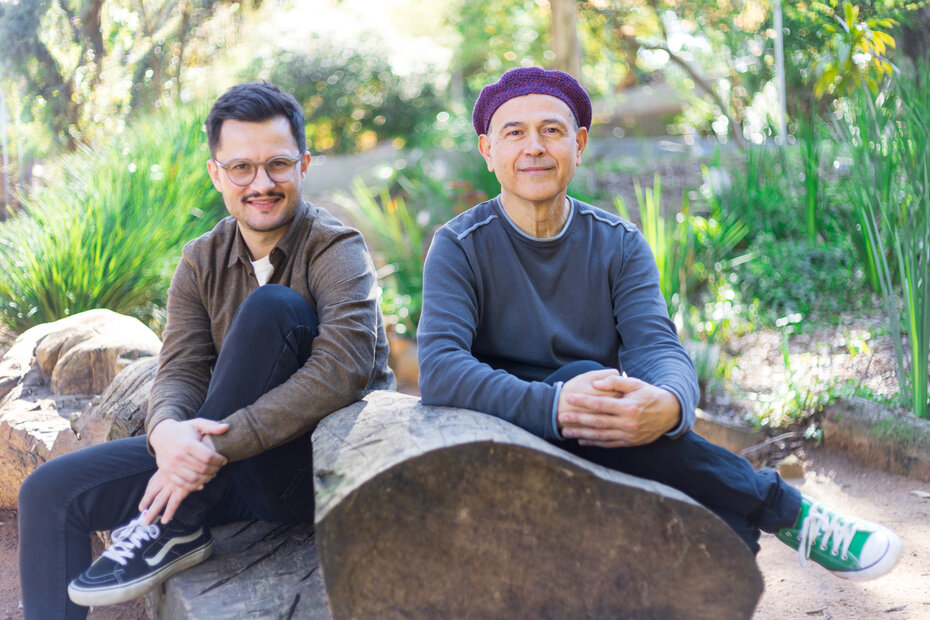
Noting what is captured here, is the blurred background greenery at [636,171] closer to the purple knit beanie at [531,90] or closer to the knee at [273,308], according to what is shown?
the purple knit beanie at [531,90]

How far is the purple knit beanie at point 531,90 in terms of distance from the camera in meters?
1.96

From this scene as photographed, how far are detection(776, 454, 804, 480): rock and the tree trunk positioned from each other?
141 inches

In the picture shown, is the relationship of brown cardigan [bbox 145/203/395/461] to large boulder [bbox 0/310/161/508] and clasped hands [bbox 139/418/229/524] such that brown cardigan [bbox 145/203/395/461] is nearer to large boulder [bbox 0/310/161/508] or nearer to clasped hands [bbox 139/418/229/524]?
clasped hands [bbox 139/418/229/524]

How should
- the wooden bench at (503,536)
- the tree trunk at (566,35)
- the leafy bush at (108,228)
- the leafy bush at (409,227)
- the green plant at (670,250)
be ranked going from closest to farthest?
the wooden bench at (503,536) → the leafy bush at (108,228) → the green plant at (670,250) → the leafy bush at (409,227) → the tree trunk at (566,35)

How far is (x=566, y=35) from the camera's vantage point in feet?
19.4

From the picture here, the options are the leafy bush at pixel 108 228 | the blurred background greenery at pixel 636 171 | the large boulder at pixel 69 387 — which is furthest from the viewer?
the leafy bush at pixel 108 228

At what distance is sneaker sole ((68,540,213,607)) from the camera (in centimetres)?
174

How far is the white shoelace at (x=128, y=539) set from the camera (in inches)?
70.7

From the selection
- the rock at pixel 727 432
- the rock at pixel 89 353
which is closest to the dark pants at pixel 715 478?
the rock at pixel 727 432

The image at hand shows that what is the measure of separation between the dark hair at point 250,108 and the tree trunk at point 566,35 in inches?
161

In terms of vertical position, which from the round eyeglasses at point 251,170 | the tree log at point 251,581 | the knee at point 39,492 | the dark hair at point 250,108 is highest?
the dark hair at point 250,108

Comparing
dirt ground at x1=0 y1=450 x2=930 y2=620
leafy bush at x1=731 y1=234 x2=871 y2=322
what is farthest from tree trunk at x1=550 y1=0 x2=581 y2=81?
dirt ground at x1=0 y1=450 x2=930 y2=620

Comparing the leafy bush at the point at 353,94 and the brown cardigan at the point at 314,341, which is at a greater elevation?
the leafy bush at the point at 353,94

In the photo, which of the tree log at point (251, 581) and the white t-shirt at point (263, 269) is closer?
the tree log at point (251, 581)
